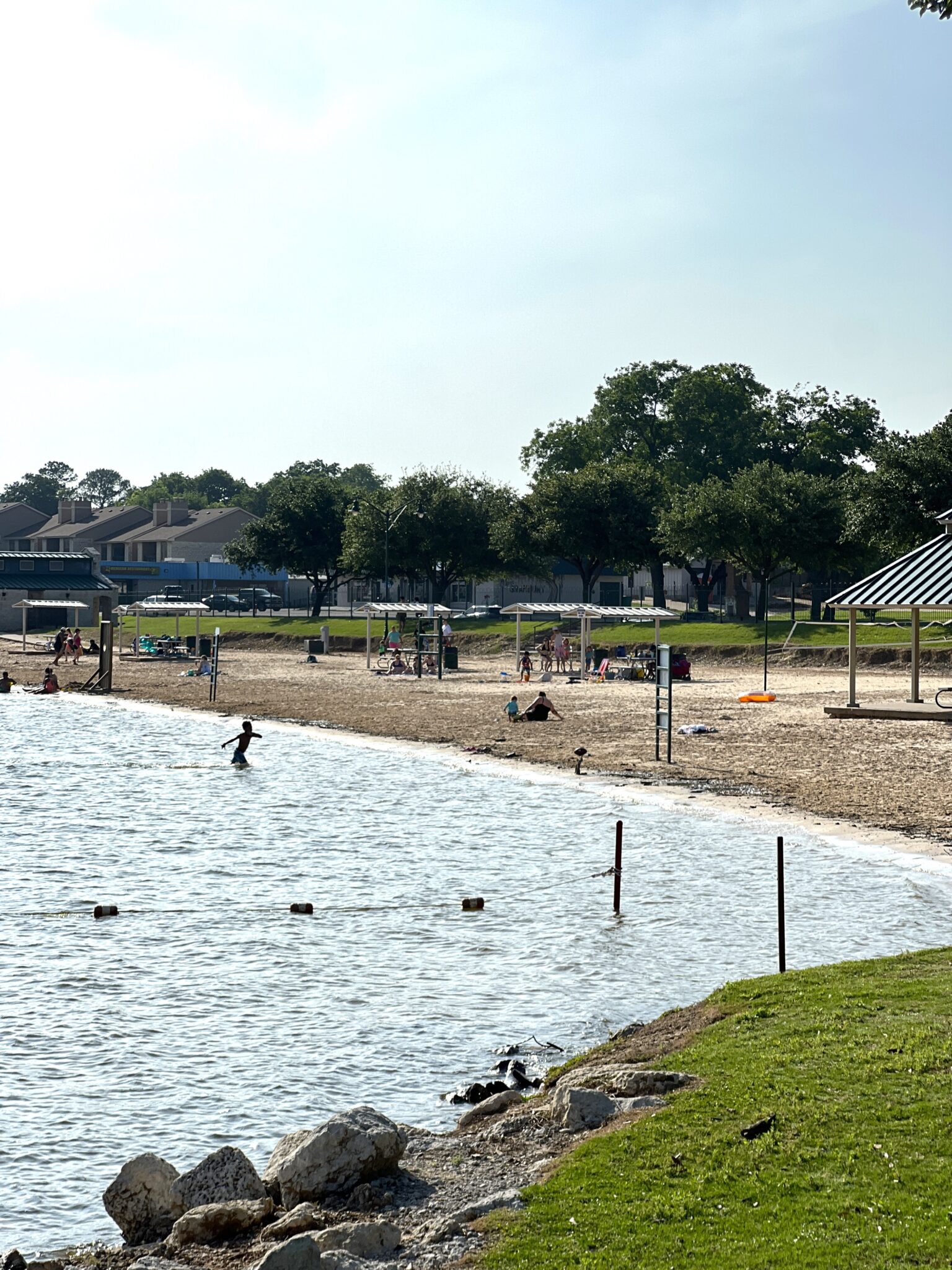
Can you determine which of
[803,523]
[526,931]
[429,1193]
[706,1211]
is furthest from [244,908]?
[803,523]

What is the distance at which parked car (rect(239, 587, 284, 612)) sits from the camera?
108m

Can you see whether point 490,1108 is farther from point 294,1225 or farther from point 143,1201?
point 143,1201

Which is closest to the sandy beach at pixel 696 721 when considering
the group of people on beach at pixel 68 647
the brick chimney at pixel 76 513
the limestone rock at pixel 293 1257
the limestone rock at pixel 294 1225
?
the group of people on beach at pixel 68 647

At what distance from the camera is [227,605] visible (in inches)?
4220

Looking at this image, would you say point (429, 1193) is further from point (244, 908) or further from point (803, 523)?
point (803, 523)

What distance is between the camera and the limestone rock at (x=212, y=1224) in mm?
7887

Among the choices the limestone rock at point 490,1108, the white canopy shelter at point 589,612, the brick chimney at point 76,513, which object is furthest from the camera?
the brick chimney at point 76,513

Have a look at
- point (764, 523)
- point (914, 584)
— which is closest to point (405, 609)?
point (764, 523)

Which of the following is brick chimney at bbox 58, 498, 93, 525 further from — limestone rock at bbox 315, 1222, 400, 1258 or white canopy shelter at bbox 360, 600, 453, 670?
limestone rock at bbox 315, 1222, 400, 1258

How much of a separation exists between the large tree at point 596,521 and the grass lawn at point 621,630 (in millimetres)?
4630

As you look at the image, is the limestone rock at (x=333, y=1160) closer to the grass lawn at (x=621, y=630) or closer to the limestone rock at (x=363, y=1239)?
the limestone rock at (x=363, y=1239)

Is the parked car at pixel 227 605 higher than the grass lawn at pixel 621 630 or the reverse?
higher

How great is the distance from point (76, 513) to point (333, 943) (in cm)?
12947

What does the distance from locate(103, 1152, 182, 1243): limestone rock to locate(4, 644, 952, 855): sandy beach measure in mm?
13766
